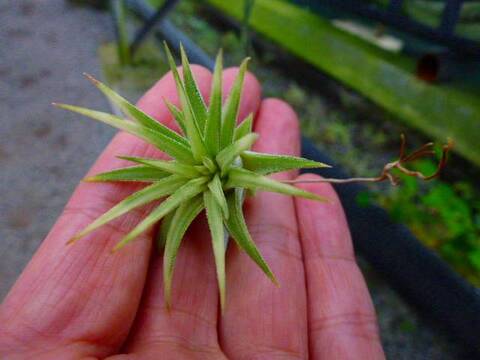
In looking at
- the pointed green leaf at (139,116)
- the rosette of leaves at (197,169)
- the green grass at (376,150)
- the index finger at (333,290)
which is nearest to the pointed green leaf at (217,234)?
the rosette of leaves at (197,169)

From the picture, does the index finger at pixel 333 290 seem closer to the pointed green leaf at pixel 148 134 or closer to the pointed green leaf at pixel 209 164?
the pointed green leaf at pixel 209 164

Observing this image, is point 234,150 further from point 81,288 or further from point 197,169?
point 81,288

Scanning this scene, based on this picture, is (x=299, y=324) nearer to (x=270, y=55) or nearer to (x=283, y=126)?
(x=283, y=126)

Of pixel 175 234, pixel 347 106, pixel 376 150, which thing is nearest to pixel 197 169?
pixel 175 234

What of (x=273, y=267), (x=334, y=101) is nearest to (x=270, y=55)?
(x=334, y=101)

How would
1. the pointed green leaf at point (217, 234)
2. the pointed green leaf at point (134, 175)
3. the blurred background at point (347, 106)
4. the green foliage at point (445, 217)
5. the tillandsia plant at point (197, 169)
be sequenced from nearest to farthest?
the pointed green leaf at point (217, 234), the tillandsia plant at point (197, 169), the pointed green leaf at point (134, 175), the green foliage at point (445, 217), the blurred background at point (347, 106)

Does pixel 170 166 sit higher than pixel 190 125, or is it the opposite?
pixel 190 125

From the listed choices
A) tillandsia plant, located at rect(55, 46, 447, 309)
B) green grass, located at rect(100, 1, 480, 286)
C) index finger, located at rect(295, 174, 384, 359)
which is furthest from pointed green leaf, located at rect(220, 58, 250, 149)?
green grass, located at rect(100, 1, 480, 286)
